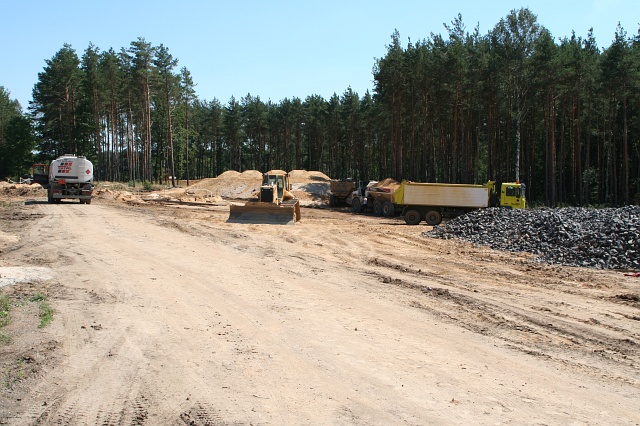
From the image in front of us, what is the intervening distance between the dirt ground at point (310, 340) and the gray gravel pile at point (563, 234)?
1339mm

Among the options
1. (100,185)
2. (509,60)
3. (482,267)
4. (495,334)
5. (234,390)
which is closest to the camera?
(234,390)

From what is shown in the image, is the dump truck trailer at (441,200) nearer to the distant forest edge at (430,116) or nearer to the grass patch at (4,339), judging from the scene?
the distant forest edge at (430,116)

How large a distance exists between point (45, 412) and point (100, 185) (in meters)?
46.1

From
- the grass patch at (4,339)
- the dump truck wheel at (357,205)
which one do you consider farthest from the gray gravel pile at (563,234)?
the dump truck wheel at (357,205)

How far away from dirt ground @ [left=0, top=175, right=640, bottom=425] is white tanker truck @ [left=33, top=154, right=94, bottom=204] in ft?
52.2

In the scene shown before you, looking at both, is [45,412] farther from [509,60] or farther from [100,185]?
[100,185]

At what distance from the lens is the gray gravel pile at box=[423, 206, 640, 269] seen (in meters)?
15.9

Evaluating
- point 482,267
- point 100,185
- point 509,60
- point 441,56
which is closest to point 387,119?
point 441,56

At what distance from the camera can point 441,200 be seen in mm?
28641

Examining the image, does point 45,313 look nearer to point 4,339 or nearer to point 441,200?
point 4,339

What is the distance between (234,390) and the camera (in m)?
6.02

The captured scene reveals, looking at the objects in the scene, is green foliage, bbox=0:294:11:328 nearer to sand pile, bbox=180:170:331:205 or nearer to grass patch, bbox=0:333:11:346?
grass patch, bbox=0:333:11:346

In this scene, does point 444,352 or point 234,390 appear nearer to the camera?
point 234,390

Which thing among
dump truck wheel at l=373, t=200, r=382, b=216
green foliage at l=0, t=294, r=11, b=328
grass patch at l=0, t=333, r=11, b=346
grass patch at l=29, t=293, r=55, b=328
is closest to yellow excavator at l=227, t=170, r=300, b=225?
dump truck wheel at l=373, t=200, r=382, b=216
